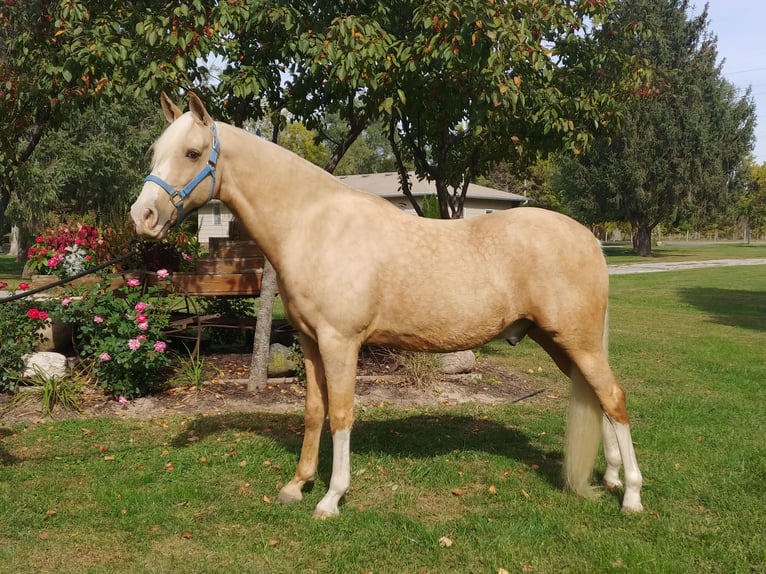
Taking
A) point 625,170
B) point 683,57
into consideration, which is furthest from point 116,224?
point 683,57

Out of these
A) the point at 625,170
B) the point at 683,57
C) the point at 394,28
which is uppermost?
the point at 683,57

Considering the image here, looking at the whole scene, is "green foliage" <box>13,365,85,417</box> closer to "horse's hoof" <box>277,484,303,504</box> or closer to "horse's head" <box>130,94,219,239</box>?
"horse's hoof" <box>277,484,303,504</box>

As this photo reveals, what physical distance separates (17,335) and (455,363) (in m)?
4.92

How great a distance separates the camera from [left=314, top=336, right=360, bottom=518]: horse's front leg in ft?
12.2

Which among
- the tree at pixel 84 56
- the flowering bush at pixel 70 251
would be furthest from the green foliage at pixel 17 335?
the tree at pixel 84 56

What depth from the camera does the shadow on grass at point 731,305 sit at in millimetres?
13141

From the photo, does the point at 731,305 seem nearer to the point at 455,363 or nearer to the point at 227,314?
A: the point at 455,363

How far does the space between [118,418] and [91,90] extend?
10.3ft

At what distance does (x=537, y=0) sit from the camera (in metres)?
6.31

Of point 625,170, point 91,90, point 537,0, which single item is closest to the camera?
point 91,90

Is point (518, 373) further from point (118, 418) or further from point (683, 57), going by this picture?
point (683, 57)

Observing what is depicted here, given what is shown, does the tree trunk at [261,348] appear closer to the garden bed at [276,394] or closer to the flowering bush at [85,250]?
the garden bed at [276,394]

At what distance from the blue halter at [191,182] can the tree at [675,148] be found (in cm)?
3343

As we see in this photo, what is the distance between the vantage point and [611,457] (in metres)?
4.15
